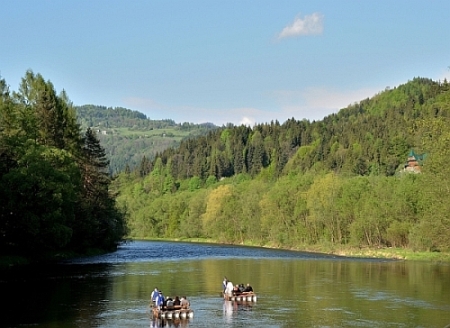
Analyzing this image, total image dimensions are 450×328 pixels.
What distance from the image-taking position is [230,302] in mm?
54000

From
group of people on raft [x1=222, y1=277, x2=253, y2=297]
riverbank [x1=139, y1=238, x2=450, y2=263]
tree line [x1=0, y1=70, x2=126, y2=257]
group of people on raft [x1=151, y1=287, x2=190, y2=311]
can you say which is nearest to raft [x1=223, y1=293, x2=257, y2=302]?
group of people on raft [x1=222, y1=277, x2=253, y2=297]

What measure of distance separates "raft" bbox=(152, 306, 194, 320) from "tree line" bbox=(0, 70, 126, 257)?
3376cm

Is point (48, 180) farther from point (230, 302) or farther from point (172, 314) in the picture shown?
point (172, 314)

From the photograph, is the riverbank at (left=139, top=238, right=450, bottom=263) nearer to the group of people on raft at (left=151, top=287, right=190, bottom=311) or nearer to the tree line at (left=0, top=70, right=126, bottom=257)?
the tree line at (left=0, top=70, right=126, bottom=257)

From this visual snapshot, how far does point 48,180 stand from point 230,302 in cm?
3612

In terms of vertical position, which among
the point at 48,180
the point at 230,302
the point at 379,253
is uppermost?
the point at 48,180

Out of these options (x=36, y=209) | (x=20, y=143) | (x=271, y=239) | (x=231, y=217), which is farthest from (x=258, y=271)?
(x=231, y=217)

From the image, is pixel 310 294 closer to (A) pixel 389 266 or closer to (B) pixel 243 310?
(B) pixel 243 310

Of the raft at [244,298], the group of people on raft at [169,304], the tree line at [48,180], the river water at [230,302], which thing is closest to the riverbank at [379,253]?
the river water at [230,302]

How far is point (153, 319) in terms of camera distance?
4562 centimetres

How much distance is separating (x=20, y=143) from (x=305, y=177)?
86.1 m

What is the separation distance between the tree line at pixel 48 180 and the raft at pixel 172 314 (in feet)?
111

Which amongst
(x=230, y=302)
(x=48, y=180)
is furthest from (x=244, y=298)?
(x=48, y=180)

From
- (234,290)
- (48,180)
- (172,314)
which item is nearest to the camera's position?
(172,314)
